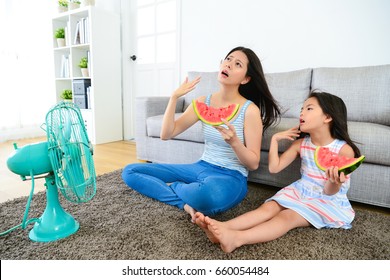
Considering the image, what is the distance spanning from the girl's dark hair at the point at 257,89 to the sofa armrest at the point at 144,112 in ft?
4.32

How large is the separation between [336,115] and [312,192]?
0.44m

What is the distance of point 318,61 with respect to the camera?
9.50 ft

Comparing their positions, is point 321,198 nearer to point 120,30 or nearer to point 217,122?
point 217,122

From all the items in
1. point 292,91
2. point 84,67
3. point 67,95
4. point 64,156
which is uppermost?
point 84,67

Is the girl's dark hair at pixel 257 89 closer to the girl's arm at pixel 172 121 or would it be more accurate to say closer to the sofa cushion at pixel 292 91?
the girl's arm at pixel 172 121

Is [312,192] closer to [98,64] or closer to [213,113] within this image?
[213,113]

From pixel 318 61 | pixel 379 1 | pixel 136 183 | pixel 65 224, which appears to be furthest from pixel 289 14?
pixel 65 224

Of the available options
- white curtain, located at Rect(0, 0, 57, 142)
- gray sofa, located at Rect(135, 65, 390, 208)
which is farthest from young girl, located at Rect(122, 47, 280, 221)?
white curtain, located at Rect(0, 0, 57, 142)

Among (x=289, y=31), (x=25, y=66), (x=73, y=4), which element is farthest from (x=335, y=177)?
(x=25, y=66)

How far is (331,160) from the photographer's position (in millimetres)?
1441

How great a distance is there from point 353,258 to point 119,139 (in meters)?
3.74

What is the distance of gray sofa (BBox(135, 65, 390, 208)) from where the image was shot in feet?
5.86

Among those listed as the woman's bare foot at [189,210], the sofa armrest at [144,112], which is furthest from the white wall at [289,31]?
the woman's bare foot at [189,210]

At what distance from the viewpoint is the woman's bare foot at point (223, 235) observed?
1148 millimetres
